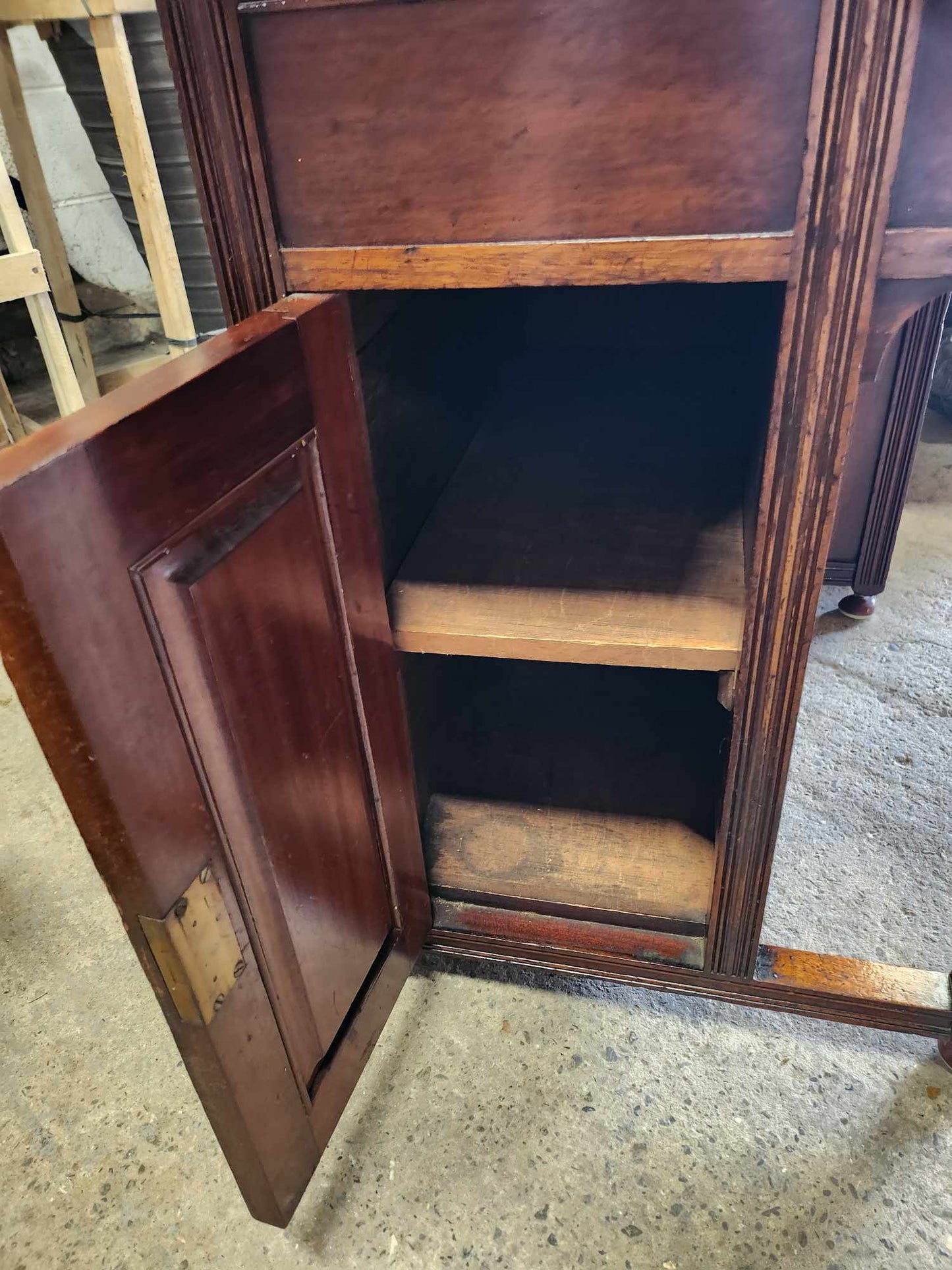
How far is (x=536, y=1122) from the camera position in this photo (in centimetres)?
100

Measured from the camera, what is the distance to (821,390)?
65 centimetres

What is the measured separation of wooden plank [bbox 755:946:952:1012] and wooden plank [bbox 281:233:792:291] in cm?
78

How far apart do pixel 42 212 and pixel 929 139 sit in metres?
2.08

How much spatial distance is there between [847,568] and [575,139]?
1404mm

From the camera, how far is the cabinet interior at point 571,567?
2.89 ft

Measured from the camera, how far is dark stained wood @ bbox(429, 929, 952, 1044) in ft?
3.29

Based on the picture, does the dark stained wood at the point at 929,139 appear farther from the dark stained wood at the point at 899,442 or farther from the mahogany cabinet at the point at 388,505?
the dark stained wood at the point at 899,442

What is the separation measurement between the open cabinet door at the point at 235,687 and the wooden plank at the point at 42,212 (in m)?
1.35

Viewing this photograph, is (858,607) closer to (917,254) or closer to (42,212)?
(917,254)

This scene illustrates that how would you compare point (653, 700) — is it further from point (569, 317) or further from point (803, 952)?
point (569, 317)

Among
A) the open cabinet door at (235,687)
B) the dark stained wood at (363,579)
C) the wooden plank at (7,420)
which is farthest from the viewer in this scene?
the wooden plank at (7,420)

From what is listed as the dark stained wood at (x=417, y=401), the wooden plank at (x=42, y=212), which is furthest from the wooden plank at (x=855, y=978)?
the wooden plank at (x=42, y=212)

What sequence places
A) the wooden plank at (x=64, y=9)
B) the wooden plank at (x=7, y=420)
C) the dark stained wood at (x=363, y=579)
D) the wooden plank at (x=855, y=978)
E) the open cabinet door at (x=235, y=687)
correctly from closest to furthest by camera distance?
the open cabinet door at (x=235, y=687), the dark stained wood at (x=363, y=579), the wooden plank at (x=855, y=978), the wooden plank at (x=64, y=9), the wooden plank at (x=7, y=420)

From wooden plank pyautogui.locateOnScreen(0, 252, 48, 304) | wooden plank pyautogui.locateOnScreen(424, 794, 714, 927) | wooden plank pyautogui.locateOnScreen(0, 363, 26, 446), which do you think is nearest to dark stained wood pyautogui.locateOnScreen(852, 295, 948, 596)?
wooden plank pyautogui.locateOnScreen(424, 794, 714, 927)
